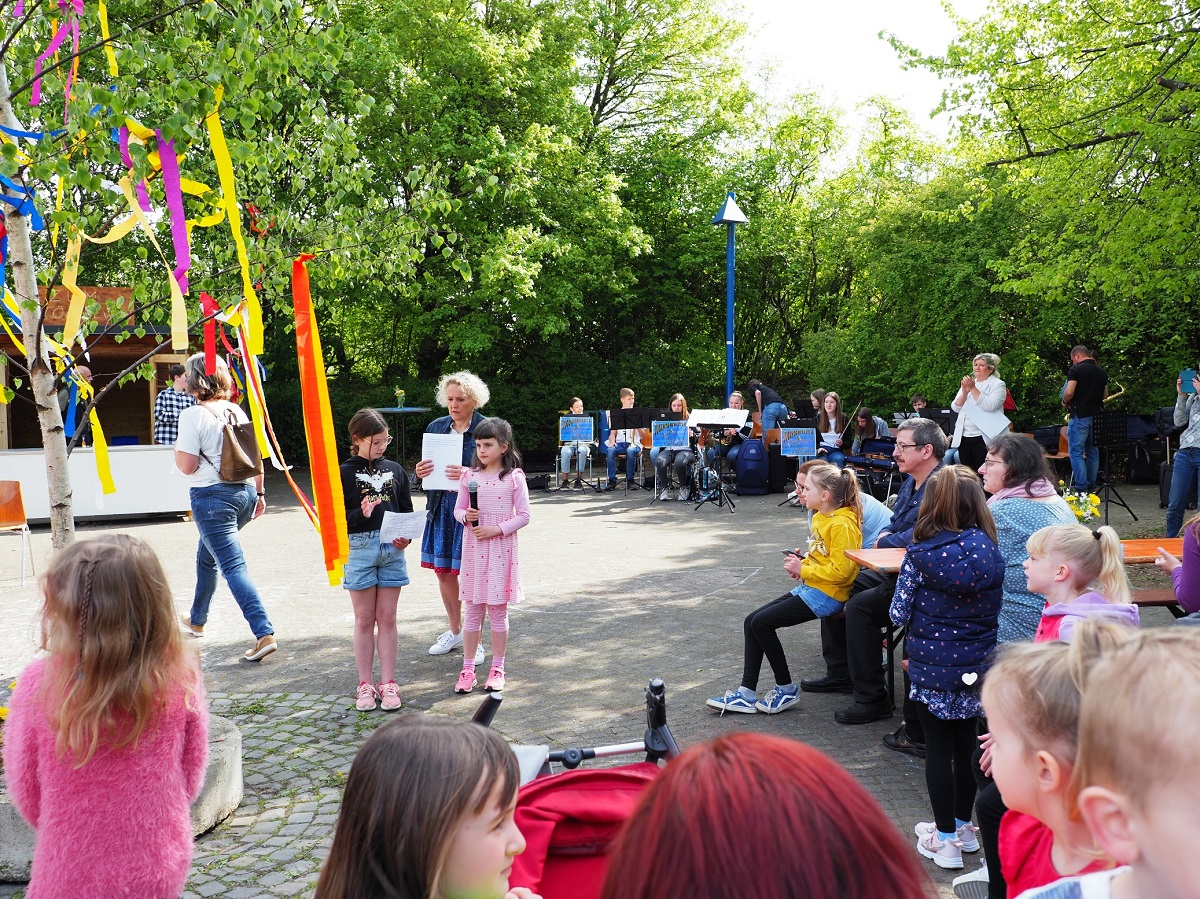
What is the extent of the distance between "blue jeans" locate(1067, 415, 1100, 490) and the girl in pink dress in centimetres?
979

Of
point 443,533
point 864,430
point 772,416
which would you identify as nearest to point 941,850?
point 443,533

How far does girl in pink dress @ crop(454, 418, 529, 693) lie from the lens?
6.13 m

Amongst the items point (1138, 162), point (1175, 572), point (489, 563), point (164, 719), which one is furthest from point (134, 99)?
point (1138, 162)

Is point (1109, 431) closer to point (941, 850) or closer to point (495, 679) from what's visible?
point (495, 679)

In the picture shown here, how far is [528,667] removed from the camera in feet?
22.3

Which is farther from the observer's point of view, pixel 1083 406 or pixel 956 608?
pixel 1083 406

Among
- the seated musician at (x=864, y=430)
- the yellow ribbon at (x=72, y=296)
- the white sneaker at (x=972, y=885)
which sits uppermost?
the yellow ribbon at (x=72, y=296)

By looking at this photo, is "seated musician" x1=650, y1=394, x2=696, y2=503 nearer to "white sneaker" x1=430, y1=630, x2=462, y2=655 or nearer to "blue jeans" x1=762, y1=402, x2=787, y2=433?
"blue jeans" x1=762, y1=402, x2=787, y2=433

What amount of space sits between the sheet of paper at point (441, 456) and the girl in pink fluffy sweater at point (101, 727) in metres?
3.82

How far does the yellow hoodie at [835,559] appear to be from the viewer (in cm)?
586

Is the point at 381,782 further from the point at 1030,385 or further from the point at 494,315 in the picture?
the point at 494,315

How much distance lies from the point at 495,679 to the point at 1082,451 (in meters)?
10.2

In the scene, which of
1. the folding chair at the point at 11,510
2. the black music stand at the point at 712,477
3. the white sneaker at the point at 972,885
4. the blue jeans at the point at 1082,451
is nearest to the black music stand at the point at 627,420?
the black music stand at the point at 712,477

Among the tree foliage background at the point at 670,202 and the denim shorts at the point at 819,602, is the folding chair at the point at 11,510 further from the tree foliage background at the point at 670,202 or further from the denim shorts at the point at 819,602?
the denim shorts at the point at 819,602
